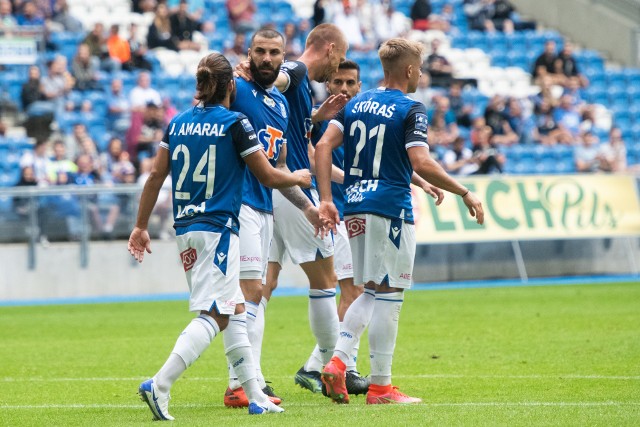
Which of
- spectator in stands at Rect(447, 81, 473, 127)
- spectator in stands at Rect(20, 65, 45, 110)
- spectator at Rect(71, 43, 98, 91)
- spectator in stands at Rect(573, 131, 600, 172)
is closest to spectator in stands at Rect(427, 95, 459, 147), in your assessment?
spectator in stands at Rect(447, 81, 473, 127)

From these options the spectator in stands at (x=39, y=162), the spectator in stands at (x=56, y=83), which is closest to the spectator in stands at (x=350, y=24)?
the spectator in stands at (x=56, y=83)

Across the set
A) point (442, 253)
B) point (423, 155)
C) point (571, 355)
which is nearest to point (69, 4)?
point (442, 253)

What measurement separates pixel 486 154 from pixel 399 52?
43.2ft

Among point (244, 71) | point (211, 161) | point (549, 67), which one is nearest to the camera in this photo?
point (211, 161)

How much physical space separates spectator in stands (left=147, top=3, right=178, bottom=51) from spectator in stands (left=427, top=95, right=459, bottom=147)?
528cm

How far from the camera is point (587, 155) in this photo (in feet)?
74.0

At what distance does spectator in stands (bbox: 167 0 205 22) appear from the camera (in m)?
23.8

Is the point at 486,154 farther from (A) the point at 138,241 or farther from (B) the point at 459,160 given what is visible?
(A) the point at 138,241

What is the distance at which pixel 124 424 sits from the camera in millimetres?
6711

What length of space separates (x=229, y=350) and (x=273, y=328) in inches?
240

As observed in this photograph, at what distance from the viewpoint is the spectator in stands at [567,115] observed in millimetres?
23891

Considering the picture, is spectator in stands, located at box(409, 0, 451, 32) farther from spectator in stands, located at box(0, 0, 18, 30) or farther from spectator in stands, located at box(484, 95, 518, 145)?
spectator in stands, located at box(0, 0, 18, 30)

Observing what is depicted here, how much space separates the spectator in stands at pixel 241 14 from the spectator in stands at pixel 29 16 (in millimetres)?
3938

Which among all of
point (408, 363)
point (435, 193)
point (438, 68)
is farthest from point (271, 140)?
point (438, 68)
